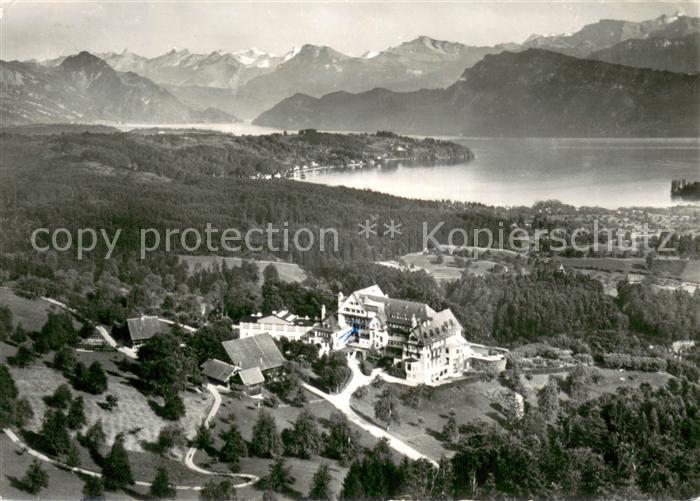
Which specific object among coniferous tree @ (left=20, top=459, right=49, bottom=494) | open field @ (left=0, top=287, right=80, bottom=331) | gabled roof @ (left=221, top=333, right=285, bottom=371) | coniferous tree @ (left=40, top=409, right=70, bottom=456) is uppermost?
open field @ (left=0, top=287, right=80, bottom=331)

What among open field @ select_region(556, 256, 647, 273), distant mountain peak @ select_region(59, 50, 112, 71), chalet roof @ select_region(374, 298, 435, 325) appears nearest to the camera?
chalet roof @ select_region(374, 298, 435, 325)

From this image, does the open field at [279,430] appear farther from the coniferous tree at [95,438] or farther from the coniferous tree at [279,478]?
the coniferous tree at [95,438]

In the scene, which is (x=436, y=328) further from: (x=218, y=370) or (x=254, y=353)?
(x=218, y=370)

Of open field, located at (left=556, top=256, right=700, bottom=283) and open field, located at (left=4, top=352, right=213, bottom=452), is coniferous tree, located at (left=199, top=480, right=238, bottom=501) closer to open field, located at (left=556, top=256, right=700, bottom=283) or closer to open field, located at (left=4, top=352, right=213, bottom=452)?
open field, located at (left=4, top=352, right=213, bottom=452)

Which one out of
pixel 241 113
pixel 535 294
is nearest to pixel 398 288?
pixel 535 294

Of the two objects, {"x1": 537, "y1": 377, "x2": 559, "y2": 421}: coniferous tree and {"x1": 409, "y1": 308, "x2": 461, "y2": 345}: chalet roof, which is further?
{"x1": 409, "y1": 308, "x2": 461, "y2": 345}: chalet roof

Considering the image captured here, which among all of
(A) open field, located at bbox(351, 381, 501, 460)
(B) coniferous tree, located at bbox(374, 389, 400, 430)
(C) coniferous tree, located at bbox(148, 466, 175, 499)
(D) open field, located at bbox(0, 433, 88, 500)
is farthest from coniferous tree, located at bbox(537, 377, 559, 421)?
(D) open field, located at bbox(0, 433, 88, 500)

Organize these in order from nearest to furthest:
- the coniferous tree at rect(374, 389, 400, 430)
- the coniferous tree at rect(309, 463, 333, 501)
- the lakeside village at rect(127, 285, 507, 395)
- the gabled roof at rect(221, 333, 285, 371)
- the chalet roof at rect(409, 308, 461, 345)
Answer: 1. the coniferous tree at rect(309, 463, 333, 501)
2. the coniferous tree at rect(374, 389, 400, 430)
3. the gabled roof at rect(221, 333, 285, 371)
4. the lakeside village at rect(127, 285, 507, 395)
5. the chalet roof at rect(409, 308, 461, 345)

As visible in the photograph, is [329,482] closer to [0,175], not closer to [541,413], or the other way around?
[541,413]
